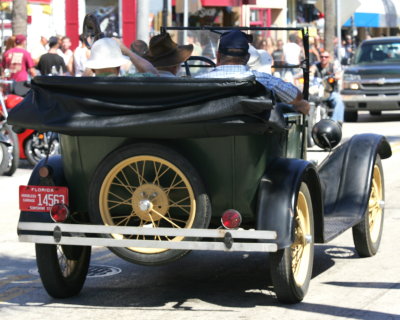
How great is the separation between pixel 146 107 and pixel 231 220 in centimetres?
84

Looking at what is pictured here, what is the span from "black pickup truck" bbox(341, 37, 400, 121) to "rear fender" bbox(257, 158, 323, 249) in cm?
1713

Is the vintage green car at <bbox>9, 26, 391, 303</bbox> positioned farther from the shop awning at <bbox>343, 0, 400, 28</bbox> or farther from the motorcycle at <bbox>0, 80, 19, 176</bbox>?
the shop awning at <bbox>343, 0, 400, 28</bbox>

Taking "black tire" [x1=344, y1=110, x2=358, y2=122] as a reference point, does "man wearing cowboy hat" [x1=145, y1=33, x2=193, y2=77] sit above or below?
above

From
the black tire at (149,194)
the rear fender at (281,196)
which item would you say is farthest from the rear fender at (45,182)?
the rear fender at (281,196)

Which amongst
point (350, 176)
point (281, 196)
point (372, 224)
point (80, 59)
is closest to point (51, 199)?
point (281, 196)

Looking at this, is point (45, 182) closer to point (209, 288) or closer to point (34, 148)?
point (209, 288)

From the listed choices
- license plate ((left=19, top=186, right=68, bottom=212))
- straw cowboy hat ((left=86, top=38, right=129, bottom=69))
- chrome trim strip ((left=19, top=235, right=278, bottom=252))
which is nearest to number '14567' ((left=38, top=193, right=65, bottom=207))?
license plate ((left=19, top=186, right=68, bottom=212))

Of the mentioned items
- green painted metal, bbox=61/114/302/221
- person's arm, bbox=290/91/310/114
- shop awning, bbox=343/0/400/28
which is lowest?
green painted metal, bbox=61/114/302/221

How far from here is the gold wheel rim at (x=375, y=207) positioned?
8680 mm

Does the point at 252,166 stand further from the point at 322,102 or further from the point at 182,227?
the point at 322,102

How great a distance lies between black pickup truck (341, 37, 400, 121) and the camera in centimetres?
2373

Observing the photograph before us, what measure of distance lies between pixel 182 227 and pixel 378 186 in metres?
2.53

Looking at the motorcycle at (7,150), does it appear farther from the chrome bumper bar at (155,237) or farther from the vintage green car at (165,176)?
the chrome bumper bar at (155,237)

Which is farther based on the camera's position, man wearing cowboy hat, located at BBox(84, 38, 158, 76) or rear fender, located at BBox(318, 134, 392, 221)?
rear fender, located at BBox(318, 134, 392, 221)
